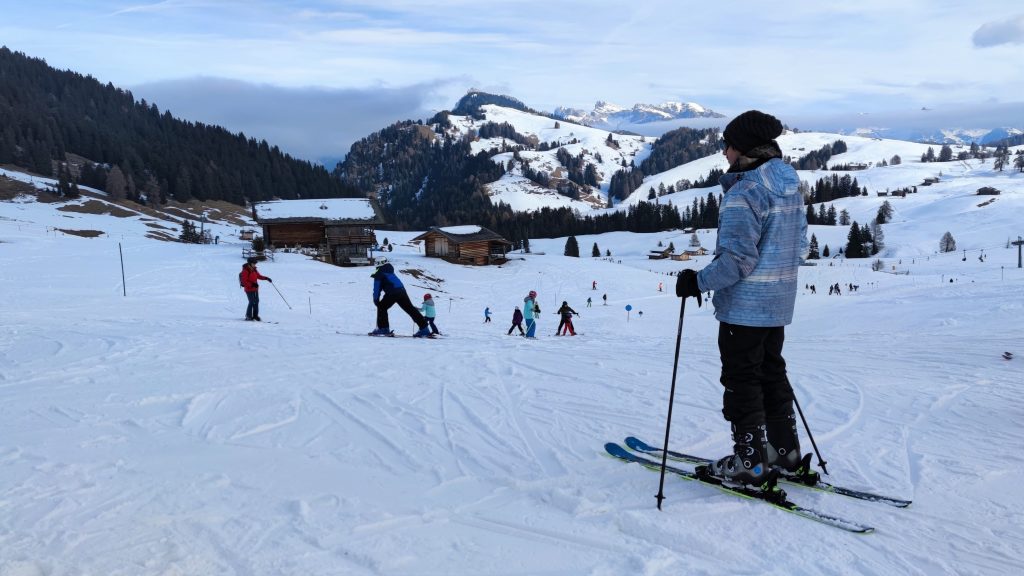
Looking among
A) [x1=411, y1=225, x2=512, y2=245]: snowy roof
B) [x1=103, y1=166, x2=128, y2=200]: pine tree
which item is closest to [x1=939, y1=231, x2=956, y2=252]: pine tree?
[x1=411, y1=225, x2=512, y2=245]: snowy roof

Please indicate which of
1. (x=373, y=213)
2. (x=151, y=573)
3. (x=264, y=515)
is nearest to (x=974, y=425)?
(x=264, y=515)

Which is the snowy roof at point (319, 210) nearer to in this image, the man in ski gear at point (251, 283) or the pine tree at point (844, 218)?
the man in ski gear at point (251, 283)

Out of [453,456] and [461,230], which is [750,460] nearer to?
[453,456]

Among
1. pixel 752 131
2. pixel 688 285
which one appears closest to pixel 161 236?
pixel 688 285

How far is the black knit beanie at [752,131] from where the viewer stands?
11.5 ft

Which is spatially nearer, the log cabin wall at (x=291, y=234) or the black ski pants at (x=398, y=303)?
the black ski pants at (x=398, y=303)

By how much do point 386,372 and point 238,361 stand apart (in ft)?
8.11

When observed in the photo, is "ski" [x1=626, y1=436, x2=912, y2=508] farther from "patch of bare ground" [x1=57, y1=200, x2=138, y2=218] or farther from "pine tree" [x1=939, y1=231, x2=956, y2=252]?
"pine tree" [x1=939, y1=231, x2=956, y2=252]

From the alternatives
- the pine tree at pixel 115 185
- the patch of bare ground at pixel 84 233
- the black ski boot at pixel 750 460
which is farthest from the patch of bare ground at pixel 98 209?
the black ski boot at pixel 750 460

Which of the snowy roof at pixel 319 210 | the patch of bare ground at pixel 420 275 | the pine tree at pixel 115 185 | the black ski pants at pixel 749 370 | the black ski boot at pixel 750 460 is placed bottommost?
the patch of bare ground at pixel 420 275

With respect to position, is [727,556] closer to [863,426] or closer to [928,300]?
[863,426]

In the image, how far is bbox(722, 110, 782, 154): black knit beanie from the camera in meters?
3.51

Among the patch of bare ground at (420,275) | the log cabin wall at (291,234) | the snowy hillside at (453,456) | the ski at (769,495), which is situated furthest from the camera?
the log cabin wall at (291,234)

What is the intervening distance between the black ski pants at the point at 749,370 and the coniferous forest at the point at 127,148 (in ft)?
346
